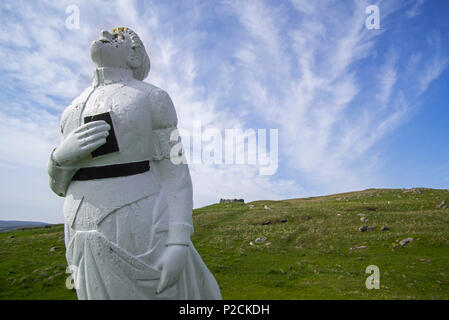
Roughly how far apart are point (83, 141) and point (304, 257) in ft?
49.6

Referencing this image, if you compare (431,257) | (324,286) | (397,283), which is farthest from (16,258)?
(431,257)

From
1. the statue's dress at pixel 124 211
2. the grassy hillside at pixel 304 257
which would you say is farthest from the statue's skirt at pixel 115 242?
the grassy hillside at pixel 304 257

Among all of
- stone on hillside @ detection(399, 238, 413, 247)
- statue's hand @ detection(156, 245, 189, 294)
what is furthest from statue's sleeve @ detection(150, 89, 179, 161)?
stone on hillside @ detection(399, 238, 413, 247)

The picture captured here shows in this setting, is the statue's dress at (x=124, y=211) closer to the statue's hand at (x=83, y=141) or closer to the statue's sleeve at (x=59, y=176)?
the statue's sleeve at (x=59, y=176)

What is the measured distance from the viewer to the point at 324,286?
37.9 ft

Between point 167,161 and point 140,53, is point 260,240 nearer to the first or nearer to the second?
point 167,161

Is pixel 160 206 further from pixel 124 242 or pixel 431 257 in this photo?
pixel 431 257

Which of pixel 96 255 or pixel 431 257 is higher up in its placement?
pixel 96 255

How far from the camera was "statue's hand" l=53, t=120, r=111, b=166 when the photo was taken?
127 inches

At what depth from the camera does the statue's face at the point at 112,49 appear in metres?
3.68

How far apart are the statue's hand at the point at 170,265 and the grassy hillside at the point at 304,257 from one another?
27.2 feet
